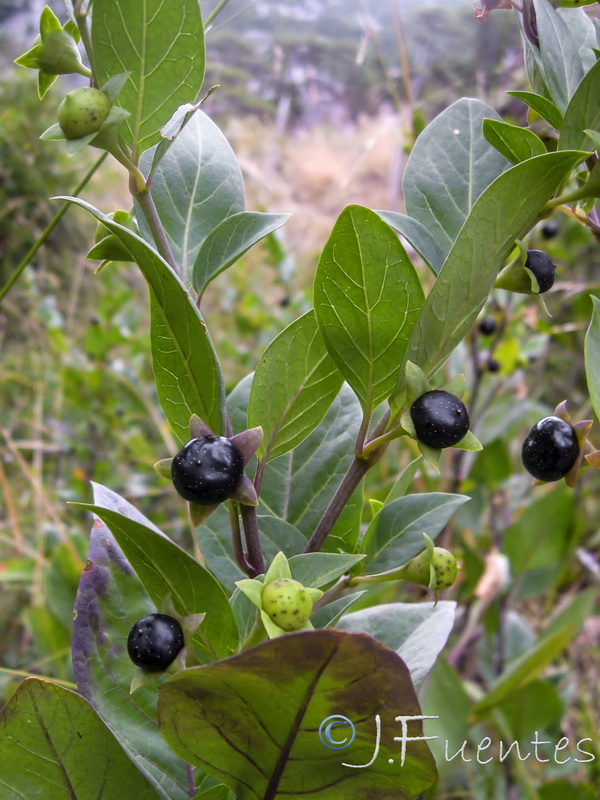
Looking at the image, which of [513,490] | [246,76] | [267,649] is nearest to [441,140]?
[267,649]

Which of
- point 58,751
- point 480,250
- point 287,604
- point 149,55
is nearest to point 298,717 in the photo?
point 287,604

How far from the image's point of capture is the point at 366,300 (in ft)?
1.53

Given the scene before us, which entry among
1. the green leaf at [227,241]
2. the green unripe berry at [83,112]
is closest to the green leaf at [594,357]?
the green leaf at [227,241]

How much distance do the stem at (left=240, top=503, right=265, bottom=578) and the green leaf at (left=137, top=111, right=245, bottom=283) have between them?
0.57 ft

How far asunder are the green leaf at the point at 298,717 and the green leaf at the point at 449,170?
31 cm

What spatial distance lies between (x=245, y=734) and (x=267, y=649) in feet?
0.33

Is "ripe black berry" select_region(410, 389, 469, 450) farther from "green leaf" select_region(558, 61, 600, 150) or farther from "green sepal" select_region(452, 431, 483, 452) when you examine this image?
"green leaf" select_region(558, 61, 600, 150)

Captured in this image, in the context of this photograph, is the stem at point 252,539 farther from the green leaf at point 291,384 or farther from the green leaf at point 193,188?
the green leaf at point 193,188

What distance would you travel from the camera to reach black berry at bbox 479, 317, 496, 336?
5.34 ft

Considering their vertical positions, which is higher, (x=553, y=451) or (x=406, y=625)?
(x=553, y=451)

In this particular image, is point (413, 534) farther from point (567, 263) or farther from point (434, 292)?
point (567, 263)

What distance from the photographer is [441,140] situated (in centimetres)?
57

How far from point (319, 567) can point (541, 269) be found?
0.26 meters

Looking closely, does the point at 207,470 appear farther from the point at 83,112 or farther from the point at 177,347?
the point at 83,112
